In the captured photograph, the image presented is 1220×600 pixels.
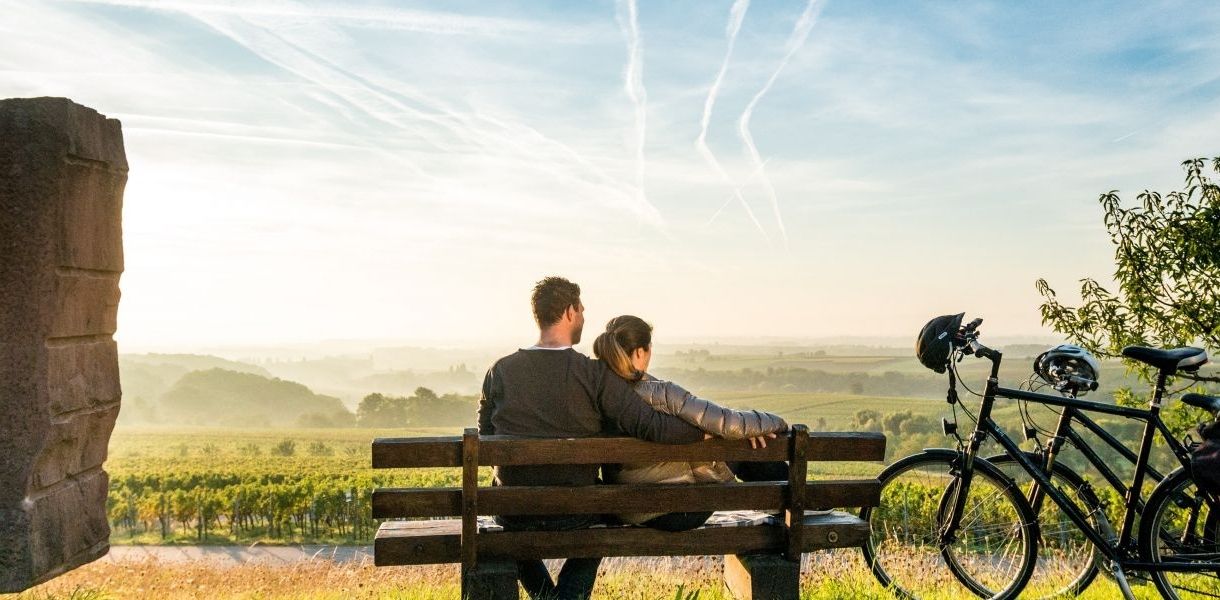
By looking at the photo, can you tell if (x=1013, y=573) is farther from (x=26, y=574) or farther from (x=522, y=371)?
(x=26, y=574)

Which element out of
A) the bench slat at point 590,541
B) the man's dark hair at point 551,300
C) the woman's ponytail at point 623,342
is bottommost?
the bench slat at point 590,541

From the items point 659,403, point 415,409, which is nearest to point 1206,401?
point 659,403

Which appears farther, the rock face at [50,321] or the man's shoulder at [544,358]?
the rock face at [50,321]

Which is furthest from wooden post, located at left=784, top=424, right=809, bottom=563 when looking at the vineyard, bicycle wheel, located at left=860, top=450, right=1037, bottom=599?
the vineyard

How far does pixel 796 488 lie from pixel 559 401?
1277 mm

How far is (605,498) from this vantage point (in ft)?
15.1

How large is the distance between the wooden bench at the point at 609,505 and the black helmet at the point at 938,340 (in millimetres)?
946

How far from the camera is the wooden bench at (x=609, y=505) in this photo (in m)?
4.45

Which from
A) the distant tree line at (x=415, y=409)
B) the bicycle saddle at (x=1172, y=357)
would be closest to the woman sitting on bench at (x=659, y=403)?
the bicycle saddle at (x=1172, y=357)

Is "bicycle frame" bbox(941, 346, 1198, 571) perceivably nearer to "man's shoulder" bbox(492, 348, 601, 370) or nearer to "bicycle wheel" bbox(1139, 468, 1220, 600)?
"bicycle wheel" bbox(1139, 468, 1220, 600)

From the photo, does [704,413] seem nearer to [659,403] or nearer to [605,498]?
[659,403]

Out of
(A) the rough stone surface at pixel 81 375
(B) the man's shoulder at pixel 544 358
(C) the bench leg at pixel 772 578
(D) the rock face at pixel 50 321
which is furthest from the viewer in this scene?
(A) the rough stone surface at pixel 81 375

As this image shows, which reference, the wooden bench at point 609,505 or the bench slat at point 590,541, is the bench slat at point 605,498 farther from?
the bench slat at point 590,541

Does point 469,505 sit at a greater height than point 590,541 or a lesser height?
greater
